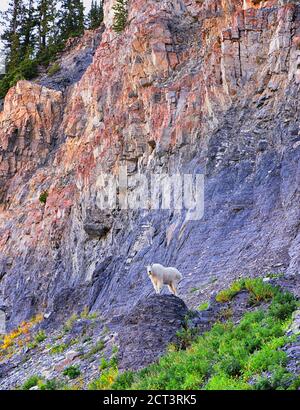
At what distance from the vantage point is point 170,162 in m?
29.0

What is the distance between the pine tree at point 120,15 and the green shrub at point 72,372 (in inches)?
1299

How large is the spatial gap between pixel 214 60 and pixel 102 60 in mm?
15711

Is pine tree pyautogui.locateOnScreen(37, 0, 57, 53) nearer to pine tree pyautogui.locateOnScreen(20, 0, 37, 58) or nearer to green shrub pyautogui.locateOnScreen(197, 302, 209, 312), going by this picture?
pine tree pyautogui.locateOnScreen(20, 0, 37, 58)

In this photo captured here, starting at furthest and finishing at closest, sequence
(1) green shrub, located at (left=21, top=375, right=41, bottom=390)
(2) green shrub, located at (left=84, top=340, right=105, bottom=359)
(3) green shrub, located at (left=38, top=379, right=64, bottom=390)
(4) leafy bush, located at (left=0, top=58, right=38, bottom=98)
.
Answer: (4) leafy bush, located at (left=0, top=58, right=38, bottom=98) < (2) green shrub, located at (left=84, top=340, right=105, bottom=359) < (1) green shrub, located at (left=21, top=375, right=41, bottom=390) < (3) green shrub, located at (left=38, top=379, right=64, bottom=390)

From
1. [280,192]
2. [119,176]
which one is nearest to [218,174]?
[280,192]

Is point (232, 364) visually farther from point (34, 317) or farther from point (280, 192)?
point (34, 317)

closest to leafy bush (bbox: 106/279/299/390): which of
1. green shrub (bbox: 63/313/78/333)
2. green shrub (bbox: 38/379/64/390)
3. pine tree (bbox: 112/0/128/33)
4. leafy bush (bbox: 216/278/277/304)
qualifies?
leafy bush (bbox: 216/278/277/304)

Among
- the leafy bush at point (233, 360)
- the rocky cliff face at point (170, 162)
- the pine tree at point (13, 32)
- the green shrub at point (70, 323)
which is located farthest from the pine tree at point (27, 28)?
the leafy bush at point (233, 360)

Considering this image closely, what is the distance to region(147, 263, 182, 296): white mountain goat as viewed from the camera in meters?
19.0

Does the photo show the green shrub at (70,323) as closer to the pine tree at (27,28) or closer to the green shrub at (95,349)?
the green shrub at (95,349)

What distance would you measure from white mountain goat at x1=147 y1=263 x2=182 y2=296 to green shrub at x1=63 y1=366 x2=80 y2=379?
434 centimetres

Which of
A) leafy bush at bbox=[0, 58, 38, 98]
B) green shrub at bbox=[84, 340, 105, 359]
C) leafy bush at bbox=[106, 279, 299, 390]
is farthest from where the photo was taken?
leafy bush at bbox=[0, 58, 38, 98]

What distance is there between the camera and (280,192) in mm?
21609

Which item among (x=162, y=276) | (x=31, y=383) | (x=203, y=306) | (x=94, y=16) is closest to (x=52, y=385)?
(x=31, y=383)
